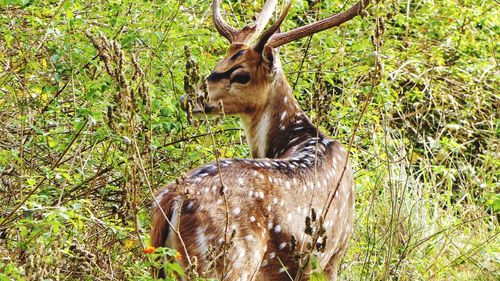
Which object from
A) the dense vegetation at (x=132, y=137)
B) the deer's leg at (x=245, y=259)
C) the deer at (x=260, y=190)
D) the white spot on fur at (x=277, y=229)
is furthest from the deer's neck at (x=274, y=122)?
the deer's leg at (x=245, y=259)

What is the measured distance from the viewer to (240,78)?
5957 mm

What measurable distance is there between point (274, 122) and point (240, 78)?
0.36 metres

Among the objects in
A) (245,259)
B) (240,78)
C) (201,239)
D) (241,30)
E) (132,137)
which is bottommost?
(245,259)

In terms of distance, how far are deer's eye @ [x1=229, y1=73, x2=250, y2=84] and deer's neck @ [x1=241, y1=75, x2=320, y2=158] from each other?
200 millimetres

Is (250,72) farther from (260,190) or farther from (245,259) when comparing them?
(245,259)

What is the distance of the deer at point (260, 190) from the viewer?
158 inches

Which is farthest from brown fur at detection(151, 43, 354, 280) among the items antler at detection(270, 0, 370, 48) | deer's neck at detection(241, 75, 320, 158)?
antler at detection(270, 0, 370, 48)

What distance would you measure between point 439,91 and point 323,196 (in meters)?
5.08

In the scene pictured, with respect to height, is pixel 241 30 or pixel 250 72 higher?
pixel 241 30

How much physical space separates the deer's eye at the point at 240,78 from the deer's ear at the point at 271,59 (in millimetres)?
143

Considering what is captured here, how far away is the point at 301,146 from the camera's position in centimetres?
561

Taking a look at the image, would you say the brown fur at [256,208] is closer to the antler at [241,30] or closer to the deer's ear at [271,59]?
the deer's ear at [271,59]

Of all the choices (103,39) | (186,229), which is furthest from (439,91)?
(103,39)

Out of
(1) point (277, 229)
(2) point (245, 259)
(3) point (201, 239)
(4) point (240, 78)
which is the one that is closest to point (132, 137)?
(3) point (201, 239)
